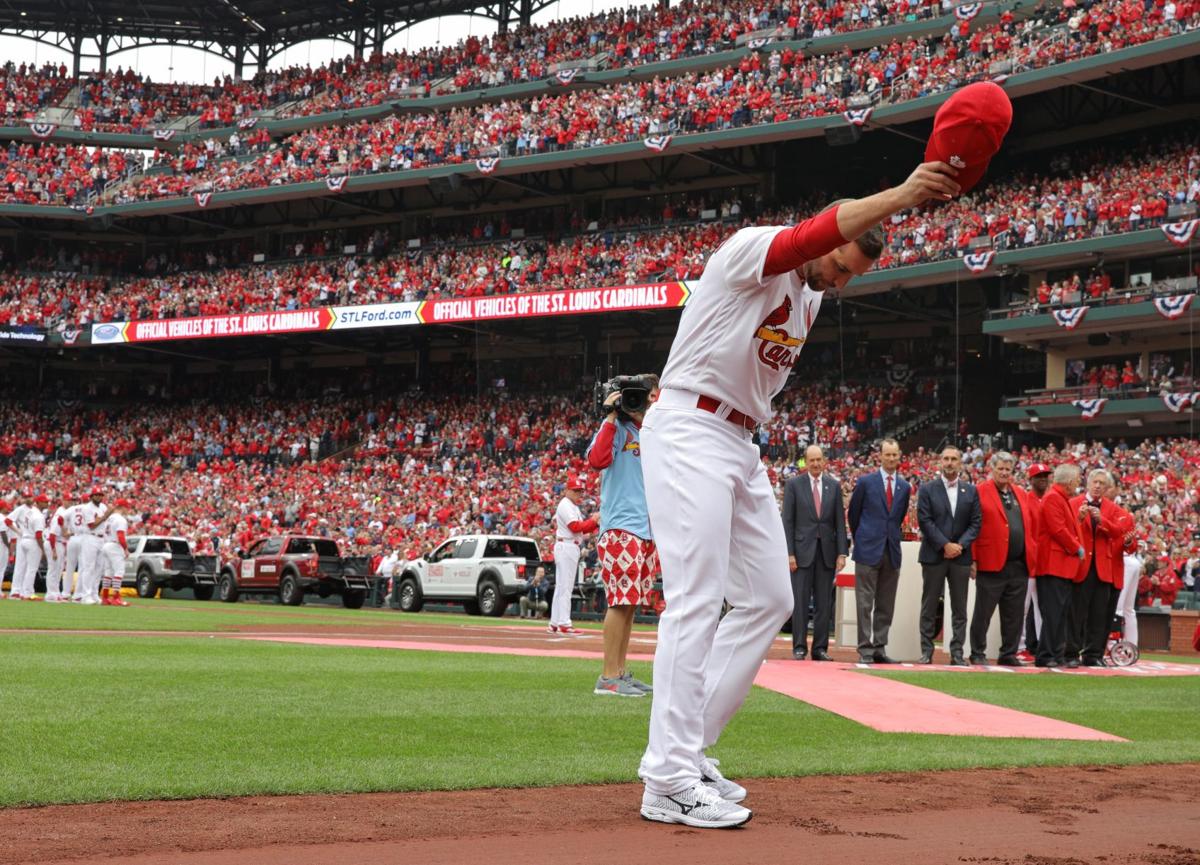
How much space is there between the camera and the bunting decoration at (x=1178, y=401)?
3095cm

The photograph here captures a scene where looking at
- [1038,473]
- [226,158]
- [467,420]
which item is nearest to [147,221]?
[226,158]

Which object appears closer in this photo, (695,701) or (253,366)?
(695,701)

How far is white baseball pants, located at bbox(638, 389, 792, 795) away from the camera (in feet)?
17.3

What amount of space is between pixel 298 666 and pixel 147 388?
46854mm

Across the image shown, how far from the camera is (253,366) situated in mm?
54000

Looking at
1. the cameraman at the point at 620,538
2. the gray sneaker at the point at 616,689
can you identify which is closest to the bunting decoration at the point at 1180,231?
the cameraman at the point at 620,538

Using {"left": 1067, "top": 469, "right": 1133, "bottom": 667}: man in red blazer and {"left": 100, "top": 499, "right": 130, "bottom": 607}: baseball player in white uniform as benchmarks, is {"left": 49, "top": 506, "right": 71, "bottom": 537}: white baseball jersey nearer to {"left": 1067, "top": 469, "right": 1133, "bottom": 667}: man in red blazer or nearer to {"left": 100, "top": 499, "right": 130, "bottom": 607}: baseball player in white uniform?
{"left": 100, "top": 499, "right": 130, "bottom": 607}: baseball player in white uniform

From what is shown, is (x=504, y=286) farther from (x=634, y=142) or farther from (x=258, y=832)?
(x=258, y=832)

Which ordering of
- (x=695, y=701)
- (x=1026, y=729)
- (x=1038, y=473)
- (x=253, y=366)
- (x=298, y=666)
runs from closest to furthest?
(x=695, y=701)
(x=1026, y=729)
(x=298, y=666)
(x=1038, y=473)
(x=253, y=366)

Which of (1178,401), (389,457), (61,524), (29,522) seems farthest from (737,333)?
(389,457)

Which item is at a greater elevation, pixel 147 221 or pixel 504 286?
pixel 147 221


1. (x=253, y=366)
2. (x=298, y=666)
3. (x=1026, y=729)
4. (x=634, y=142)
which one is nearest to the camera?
(x=1026, y=729)

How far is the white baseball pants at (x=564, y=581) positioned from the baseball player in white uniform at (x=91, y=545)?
28.5ft

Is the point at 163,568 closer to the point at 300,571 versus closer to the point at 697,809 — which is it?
the point at 300,571
